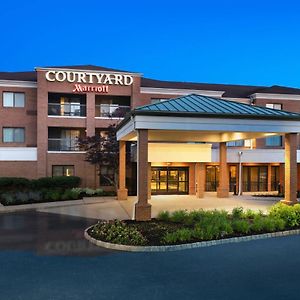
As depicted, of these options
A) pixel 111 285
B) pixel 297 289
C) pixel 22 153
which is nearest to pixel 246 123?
pixel 297 289

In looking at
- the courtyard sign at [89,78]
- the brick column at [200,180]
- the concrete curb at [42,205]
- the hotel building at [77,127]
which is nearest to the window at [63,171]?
the hotel building at [77,127]

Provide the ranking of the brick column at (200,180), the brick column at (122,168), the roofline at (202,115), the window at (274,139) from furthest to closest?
the window at (274,139), the brick column at (200,180), the brick column at (122,168), the roofline at (202,115)

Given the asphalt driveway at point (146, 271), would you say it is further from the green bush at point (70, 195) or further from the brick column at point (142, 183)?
the green bush at point (70, 195)

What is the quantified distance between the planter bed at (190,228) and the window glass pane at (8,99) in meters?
20.6

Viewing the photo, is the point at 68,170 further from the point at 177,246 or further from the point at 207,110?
the point at 177,246

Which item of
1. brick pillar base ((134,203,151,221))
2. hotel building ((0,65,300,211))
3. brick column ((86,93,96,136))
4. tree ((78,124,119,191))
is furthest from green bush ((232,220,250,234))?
brick column ((86,93,96,136))

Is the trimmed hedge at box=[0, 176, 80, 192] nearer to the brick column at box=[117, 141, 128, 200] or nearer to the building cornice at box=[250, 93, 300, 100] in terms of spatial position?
the brick column at box=[117, 141, 128, 200]

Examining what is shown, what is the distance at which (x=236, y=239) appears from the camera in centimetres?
1159

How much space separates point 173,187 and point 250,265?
2109 centimetres

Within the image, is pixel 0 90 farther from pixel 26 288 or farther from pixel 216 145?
pixel 26 288

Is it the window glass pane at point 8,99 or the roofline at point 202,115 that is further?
the window glass pane at point 8,99

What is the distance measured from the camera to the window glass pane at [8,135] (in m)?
30.3

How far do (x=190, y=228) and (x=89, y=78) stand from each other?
20359mm

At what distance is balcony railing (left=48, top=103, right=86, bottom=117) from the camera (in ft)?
101
